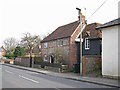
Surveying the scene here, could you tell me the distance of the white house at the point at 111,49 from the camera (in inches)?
939

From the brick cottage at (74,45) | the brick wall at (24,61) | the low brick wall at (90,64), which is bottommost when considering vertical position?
the brick wall at (24,61)

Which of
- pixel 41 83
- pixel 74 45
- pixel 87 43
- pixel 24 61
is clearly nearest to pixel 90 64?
pixel 87 43

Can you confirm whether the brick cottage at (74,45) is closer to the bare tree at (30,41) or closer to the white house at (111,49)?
the white house at (111,49)

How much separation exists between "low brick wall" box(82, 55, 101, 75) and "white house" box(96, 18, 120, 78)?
13.3 ft

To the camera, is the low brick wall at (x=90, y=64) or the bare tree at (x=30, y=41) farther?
the bare tree at (x=30, y=41)

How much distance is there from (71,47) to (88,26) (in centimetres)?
519

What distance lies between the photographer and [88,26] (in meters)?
44.5

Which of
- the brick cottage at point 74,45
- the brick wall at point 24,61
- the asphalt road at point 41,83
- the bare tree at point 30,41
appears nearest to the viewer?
the asphalt road at point 41,83

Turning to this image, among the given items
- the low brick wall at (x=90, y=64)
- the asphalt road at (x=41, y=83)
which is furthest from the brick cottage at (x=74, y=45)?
the asphalt road at (x=41, y=83)

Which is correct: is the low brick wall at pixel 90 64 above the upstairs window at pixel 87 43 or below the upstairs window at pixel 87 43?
below

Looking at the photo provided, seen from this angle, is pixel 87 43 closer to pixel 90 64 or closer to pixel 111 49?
pixel 90 64

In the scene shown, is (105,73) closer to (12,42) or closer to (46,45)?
(46,45)

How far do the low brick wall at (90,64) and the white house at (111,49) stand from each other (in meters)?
4.06

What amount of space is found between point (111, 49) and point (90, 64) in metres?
6.02
